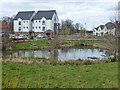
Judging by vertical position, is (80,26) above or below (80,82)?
above

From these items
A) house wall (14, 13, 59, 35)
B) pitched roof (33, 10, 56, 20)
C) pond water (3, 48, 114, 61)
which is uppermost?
pitched roof (33, 10, 56, 20)

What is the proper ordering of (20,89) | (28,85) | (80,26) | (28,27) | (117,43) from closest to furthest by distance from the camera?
1. (20,89)
2. (28,85)
3. (117,43)
4. (28,27)
5. (80,26)

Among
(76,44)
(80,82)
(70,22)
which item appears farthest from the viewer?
(70,22)

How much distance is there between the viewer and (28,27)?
55.5 meters

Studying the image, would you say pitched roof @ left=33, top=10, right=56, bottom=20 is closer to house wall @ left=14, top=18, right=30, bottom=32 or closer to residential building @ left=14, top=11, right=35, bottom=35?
residential building @ left=14, top=11, right=35, bottom=35

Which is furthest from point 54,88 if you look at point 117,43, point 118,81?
point 117,43

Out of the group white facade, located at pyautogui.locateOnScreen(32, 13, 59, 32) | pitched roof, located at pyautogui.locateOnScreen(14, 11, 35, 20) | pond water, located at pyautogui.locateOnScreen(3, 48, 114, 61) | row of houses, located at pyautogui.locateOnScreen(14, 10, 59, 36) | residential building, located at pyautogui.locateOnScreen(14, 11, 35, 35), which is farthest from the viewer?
pitched roof, located at pyautogui.locateOnScreen(14, 11, 35, 20)

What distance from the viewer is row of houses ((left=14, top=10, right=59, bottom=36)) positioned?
54.0m

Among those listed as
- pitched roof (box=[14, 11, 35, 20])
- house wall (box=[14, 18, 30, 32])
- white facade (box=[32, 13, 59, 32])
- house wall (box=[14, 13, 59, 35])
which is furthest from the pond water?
pitched roof (box=[14, 11, 35, 20])

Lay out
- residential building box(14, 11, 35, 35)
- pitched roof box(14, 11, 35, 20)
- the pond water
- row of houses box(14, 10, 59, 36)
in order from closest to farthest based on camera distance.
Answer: the pond water < row of houses box(14, 10, 59, 36) < residential building box(14, 11, 35, 35) < pitched roof box(14, 11, 35, 20)

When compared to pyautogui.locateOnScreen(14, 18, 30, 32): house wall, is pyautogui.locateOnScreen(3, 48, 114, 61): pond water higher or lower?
lower

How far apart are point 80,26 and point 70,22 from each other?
13943 millimetres

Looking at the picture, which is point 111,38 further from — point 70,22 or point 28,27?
point 70,22

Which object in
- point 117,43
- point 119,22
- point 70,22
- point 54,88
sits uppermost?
point 70,22
